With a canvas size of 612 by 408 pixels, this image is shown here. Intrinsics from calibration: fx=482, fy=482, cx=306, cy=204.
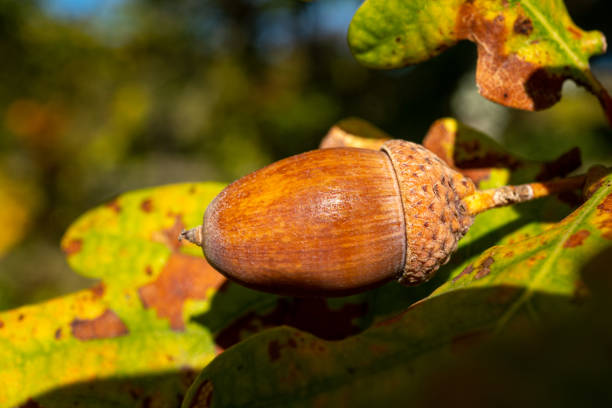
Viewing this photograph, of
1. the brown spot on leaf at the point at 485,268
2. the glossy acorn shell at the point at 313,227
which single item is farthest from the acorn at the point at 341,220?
the brown spot on leaf at the point at 485,268

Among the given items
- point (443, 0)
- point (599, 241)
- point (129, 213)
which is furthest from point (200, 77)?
point (599, 241)

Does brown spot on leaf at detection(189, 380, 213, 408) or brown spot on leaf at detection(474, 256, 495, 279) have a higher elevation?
brown spot on leaf at detection(474, 256, 495, 279)

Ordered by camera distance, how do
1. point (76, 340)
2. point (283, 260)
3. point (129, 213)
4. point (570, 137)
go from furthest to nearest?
point (570, 137)
point (129, 213)
point (76, 340)
point (283, 260)

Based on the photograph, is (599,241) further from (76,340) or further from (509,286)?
(76,340)

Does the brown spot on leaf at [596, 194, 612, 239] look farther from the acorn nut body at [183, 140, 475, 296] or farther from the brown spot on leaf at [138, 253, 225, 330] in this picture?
the brown spot on leaf at [138, 253, 225, 330]

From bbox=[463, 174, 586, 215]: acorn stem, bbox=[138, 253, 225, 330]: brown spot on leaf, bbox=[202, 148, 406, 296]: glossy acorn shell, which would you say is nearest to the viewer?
bbox=[202, 148, 406, 296]: glossy acorn shell

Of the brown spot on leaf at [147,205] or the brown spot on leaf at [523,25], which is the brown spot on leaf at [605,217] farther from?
the brown spot on leaf at [147,205]

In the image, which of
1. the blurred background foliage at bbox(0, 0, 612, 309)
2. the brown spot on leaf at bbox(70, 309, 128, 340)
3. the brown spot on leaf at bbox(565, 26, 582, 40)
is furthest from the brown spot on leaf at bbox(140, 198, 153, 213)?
the blurred background foliage at bbox(0, 0, 612, 309)
